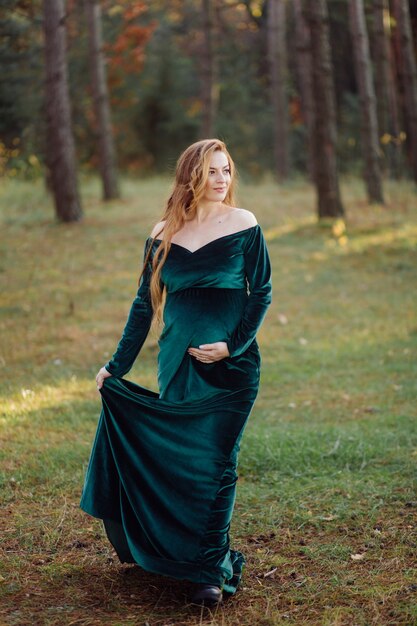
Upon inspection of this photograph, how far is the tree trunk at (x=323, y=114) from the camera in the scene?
52.5 ft

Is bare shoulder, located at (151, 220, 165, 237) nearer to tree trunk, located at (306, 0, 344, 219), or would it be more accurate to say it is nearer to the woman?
the woman

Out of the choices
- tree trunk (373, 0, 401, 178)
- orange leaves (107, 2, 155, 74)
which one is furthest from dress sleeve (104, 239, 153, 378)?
orange leaves (107, 2, 155, 74)

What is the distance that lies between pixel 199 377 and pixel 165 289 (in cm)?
53

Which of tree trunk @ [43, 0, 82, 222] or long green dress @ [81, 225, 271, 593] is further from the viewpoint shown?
tree trunk @ [43, 0, 82, 222]

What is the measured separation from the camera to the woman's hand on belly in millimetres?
4055

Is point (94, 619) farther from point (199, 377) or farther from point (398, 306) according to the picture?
point (398, 306)

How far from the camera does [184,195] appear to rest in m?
4.24

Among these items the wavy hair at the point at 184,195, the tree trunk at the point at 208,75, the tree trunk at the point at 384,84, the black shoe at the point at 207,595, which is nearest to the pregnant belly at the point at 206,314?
the wavy hair at the point at 184,195

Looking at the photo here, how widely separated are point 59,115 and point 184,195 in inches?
517

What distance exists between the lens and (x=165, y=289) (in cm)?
440

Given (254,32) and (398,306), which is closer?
(398,306)

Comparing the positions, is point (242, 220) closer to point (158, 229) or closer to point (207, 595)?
point (158, 229)

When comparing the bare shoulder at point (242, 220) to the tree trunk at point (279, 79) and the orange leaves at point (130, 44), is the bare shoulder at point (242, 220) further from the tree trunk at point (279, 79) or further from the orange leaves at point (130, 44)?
the orange leaves at point (130, 44)

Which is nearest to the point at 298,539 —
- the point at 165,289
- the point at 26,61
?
the point at 165,289
